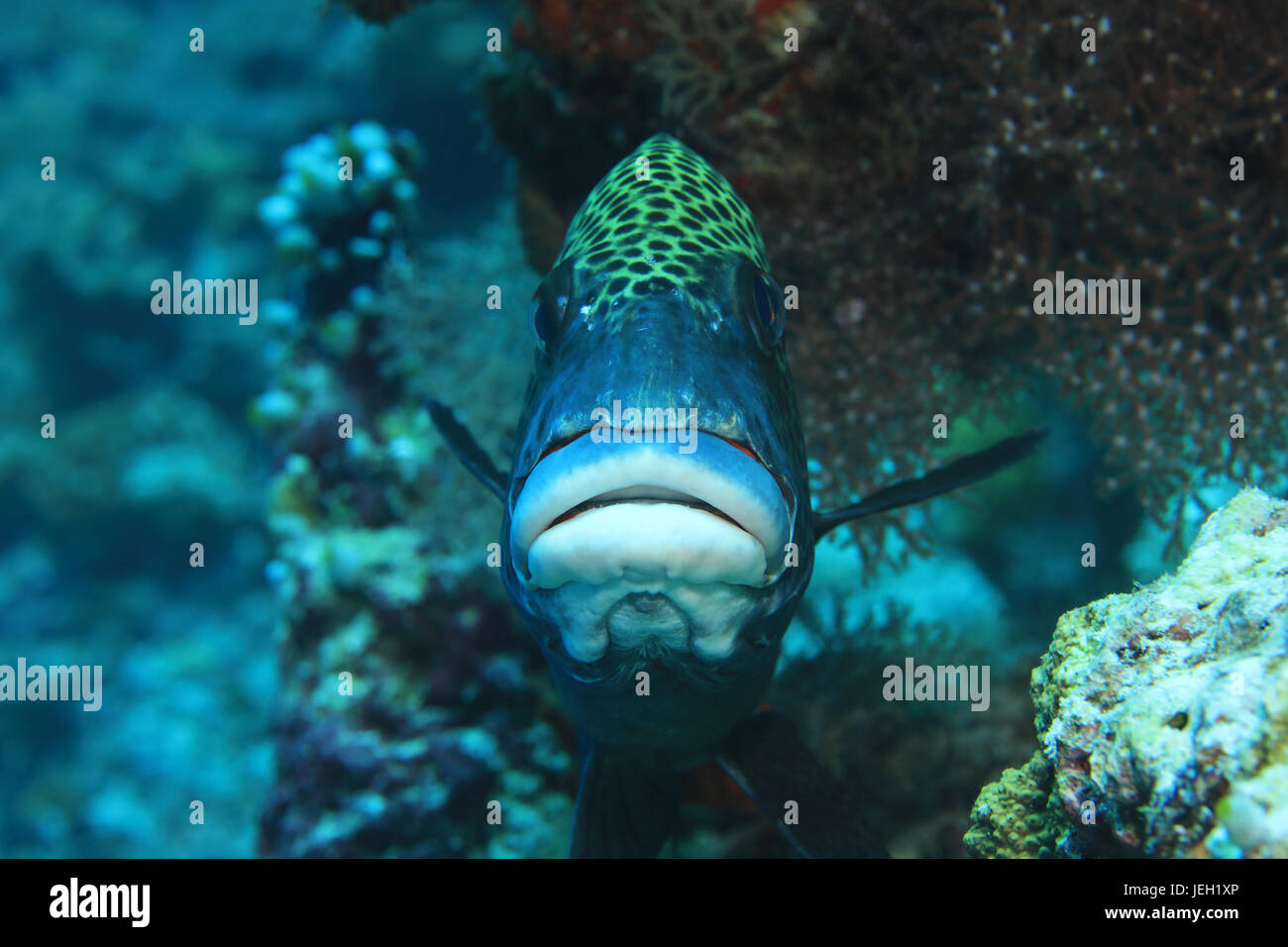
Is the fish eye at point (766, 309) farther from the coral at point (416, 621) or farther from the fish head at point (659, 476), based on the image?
the coral at point (416, 621)

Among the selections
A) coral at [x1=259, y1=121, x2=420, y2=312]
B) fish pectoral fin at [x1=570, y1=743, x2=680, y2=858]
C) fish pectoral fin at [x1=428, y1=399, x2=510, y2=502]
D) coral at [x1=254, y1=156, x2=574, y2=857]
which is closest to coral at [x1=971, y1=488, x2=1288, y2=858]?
fish pectoral fin at [x1=570, y1=743, x2=680, y2=858]

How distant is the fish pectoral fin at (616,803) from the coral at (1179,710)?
4.41ft

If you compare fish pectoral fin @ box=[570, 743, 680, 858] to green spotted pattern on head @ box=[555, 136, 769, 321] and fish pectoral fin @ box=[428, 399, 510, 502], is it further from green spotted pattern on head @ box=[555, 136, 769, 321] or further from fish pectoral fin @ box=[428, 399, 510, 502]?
green spotted pattern on head @ box=[555, 136, 769, 321]

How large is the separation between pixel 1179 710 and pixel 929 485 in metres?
1.27

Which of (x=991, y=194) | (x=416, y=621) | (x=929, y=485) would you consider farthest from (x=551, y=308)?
(x=416, y=621)

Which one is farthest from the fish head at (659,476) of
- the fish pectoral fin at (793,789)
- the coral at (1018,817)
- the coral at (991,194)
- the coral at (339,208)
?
the coral at (339,208)

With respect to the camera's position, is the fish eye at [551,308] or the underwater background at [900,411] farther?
the fish eye at [551,308]

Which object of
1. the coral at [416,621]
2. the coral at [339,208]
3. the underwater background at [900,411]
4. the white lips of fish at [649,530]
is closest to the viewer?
the white lips of fish at [649,530]

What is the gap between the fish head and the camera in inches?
67.1

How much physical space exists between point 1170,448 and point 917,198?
191 cm

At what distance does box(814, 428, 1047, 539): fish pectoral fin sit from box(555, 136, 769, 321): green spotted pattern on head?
0.97m

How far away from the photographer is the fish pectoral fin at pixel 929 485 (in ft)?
8.68

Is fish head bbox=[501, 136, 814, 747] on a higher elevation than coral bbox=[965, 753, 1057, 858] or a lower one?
higher

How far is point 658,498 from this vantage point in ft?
5.71
